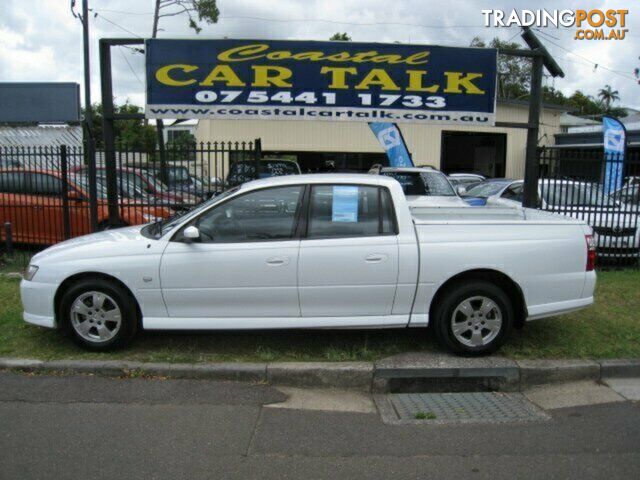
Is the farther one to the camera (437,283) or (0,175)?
(0,175)

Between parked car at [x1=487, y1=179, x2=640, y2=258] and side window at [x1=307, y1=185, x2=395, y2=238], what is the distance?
431 centimetres

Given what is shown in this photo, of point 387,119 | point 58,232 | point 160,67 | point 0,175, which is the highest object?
point 160,67

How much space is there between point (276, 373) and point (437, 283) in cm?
156

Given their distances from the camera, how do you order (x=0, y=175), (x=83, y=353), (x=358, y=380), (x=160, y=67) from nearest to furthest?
1. (x=358, y=380)
2. (x=83, y=353)
3. (x=160, y=67)
4. (x=0, y=175)

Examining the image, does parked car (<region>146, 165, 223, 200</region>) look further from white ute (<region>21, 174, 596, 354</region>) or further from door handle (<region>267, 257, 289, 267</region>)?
door handle (<region>267, 257, 289, 267</region>)

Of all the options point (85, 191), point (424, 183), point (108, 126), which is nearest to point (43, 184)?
point (85, 191)

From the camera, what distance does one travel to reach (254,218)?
523cm

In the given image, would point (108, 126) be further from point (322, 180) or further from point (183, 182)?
point (322, 180)

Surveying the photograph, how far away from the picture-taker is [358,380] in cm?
493

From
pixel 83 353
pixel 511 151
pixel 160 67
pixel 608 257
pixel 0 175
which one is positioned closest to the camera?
pixel 83 353

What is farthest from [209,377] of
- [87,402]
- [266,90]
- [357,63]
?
[357,63]

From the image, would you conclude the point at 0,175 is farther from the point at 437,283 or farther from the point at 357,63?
the point at 437,283

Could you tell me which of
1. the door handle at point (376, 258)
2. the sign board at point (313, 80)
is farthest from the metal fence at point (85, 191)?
the door handle at point (376, 258)

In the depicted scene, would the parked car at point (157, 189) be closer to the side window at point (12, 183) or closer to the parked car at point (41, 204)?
the parked car at point (41, 204)
